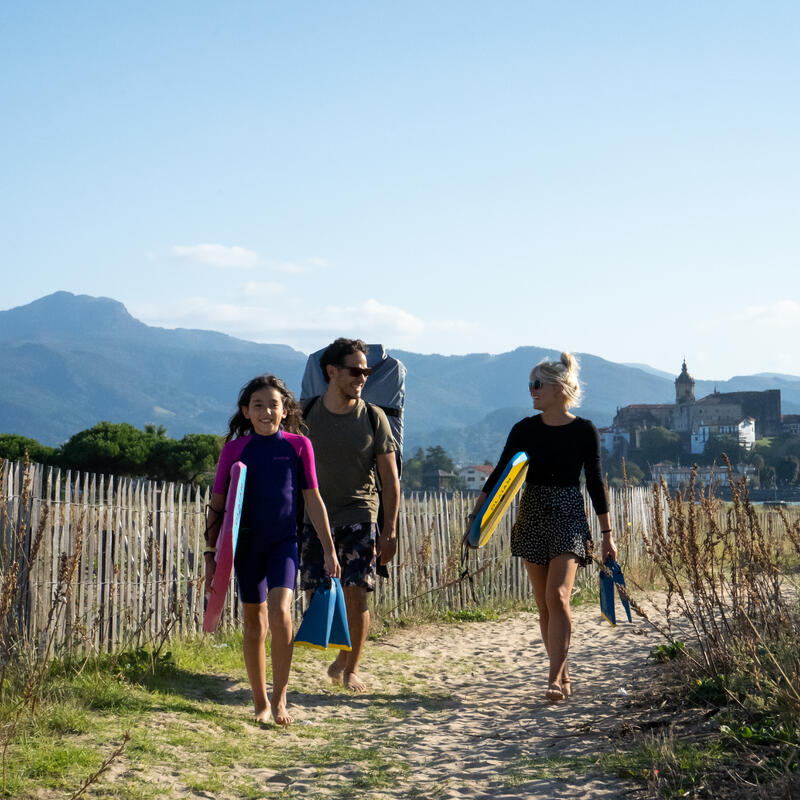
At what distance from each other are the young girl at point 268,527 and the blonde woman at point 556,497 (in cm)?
111

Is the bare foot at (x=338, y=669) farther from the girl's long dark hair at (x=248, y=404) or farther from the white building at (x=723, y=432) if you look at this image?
the white building at (x=723, y=432)

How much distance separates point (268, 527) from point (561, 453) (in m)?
1.61

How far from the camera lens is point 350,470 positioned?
17.1 ft

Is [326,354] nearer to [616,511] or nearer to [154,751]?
[154,751]

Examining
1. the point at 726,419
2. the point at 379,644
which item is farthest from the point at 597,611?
the point at 726,419

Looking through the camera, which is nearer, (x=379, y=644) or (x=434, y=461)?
(x=379, y=644)

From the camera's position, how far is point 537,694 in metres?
5.55

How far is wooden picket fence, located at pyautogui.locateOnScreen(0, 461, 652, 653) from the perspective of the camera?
5.33 metres

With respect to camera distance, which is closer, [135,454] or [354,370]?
[354,370]

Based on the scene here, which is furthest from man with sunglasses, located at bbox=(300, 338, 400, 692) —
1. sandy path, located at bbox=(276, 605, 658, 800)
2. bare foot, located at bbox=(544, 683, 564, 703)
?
bare foot, located at bbox=(544, 683, 564, 703)

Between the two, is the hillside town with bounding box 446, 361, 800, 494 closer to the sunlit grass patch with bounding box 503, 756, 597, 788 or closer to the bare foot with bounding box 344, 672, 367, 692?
the bare foot with bounding box 344, 672, 367, 692

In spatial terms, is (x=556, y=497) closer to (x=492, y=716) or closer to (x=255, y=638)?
(x=492, y=716)

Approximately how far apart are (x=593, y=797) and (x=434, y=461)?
131 meters

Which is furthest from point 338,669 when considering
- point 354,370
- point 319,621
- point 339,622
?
point 354,370
